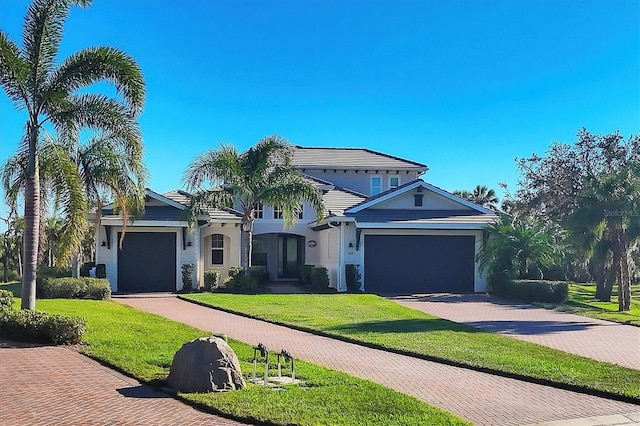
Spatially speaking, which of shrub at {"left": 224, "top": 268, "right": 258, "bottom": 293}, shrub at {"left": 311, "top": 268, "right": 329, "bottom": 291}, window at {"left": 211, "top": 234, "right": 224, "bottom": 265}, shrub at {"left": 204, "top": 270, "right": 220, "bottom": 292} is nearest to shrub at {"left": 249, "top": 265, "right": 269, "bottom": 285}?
shrub at {"left": 224, "top": 268, "right": 258, "bottom": 293}

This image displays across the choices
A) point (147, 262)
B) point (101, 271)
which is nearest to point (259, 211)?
point (147, 262)

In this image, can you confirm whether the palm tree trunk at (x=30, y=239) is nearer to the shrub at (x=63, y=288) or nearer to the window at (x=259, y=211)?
the shrub at (x=63, y=288)

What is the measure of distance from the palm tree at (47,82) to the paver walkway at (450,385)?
5.10 meters

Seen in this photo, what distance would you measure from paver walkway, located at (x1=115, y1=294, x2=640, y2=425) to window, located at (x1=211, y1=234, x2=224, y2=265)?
14.2 metres

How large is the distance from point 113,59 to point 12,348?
6.67 meters

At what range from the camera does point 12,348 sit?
38.2 feet

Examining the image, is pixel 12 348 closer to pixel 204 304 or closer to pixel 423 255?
pixel 204 304

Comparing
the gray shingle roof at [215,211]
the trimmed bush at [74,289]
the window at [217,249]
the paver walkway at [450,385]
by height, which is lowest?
the paver walkway at [450,385]

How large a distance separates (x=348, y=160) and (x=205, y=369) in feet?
92.1

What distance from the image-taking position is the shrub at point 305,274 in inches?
1102

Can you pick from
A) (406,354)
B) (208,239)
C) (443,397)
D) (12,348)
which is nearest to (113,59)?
(12,348)

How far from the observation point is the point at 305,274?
28844 mm

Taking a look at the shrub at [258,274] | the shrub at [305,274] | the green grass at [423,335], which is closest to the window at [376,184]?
the shrub at [305,274]

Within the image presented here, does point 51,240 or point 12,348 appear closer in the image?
point 12,348
